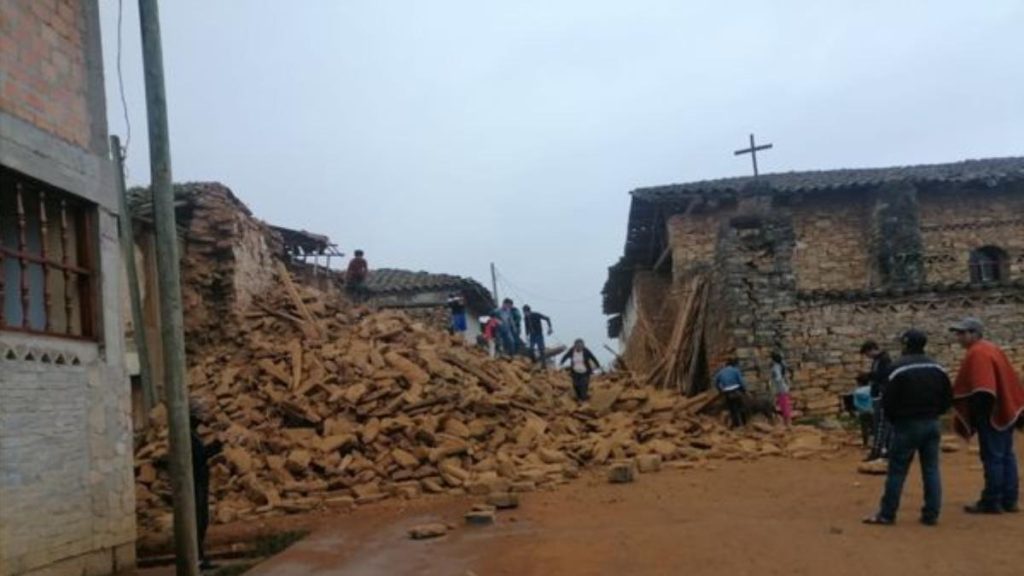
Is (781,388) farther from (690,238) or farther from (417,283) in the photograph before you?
(417,283)

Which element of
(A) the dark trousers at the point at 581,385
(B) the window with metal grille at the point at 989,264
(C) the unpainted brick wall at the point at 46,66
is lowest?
(A) the dark trousers at the point at 581,385

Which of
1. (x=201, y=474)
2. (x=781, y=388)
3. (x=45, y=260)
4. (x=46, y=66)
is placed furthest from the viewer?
(x=781, y=388)

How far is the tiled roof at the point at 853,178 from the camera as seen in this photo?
69.6 ft

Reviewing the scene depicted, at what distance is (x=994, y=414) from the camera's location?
7.43 meters

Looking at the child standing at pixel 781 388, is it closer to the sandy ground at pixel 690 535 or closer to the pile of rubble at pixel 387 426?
the pile of rubble at pixel 387 426

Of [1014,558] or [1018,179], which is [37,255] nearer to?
[1014,558]

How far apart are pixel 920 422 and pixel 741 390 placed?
750 centimetres

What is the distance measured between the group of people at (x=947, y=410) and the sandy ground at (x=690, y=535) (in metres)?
0.23

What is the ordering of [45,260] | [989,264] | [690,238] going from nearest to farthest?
[45,260], [690,238], [989,264]

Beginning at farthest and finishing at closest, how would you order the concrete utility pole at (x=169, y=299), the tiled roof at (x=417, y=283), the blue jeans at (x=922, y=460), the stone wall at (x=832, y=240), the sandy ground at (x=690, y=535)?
the tiled roof at (x=417, y=283) < the stone wall at (x=832, y=240) < the blue jeans at (x=922, y=460) < the concrete utility pole at (x=169, y=299) < the sandy ground at (x=690, y=535)

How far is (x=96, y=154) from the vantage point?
27.8ft

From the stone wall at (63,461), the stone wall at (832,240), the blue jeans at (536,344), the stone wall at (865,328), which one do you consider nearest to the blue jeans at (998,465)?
the stone wall at (63,461)

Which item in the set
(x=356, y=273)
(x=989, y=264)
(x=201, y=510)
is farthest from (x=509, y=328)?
(x=201, y=510)

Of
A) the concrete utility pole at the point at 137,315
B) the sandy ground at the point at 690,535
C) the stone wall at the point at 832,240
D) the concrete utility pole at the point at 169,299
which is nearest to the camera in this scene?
the sandy ground at the point at 690,535
